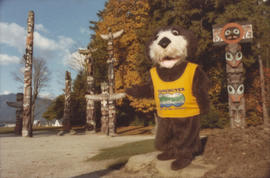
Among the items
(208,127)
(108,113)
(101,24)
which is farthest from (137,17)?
(208,127)

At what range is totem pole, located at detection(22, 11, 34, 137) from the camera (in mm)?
11961

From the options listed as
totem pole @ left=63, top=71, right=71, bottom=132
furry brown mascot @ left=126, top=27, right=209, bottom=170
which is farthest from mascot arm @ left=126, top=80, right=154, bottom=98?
totem pole @ left=63, top=71, right=71, bottom=132

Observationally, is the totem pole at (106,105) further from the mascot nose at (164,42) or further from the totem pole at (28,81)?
the mascot nose at (164,42)

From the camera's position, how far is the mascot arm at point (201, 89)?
12.5 ft

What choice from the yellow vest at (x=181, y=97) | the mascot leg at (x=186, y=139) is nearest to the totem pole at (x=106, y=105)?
the yellow vest at (x=181, y=97)

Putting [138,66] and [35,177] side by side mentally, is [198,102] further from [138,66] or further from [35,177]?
[138,66]

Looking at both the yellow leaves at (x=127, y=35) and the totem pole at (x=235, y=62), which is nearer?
the totem pole at (x=235, y=62)

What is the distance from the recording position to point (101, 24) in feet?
57.3

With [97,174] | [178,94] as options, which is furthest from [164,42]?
[97,174]

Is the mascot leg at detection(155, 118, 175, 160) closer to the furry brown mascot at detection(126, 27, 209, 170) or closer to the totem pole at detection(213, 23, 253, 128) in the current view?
the furry brown mascot at detection(126, 27, 209, 170)

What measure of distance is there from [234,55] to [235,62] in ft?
0.74

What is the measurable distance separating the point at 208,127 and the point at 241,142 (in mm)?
10656

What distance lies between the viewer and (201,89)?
12.6ft

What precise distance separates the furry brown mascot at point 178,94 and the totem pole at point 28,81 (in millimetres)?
9951
